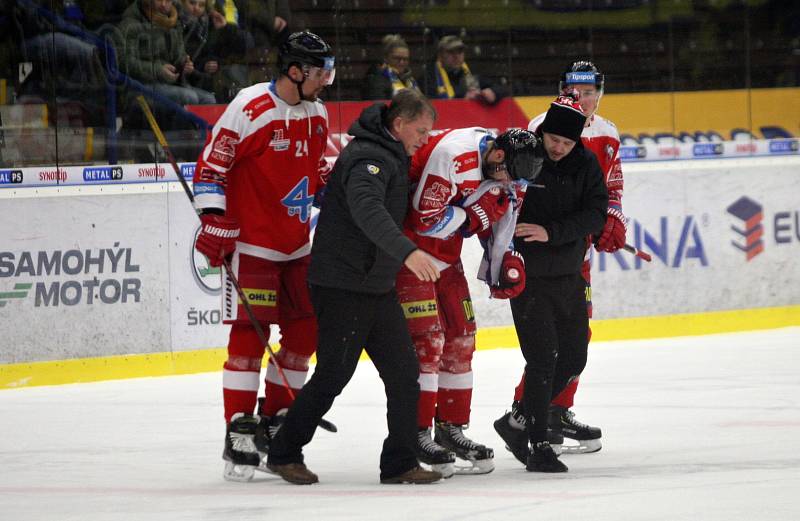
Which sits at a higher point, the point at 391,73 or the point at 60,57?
the point at 60,57

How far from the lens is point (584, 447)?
5480mm

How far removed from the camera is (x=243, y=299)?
4961 mm

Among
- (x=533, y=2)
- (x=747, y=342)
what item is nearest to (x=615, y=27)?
(x=533, y=2)

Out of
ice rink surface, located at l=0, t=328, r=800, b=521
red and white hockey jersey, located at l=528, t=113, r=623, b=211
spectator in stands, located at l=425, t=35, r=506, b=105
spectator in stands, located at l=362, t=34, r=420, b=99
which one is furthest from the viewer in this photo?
spectator in stands, located at l=425, t=35, r=506, b=105

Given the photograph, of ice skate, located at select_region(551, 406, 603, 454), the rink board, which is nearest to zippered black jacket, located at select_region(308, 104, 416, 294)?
ice skate, located at select_region(551, 406, 603, 454)

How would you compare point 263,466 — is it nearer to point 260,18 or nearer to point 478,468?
point 478,468

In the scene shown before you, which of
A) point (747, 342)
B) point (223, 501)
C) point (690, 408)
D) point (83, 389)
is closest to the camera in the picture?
point (223, 501)

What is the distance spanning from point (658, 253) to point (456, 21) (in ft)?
6.25

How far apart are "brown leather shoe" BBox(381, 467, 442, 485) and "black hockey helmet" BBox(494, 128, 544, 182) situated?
981 mm

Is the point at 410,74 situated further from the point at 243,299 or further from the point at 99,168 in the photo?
the point at 243,299

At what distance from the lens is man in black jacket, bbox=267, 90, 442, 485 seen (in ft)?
14.8

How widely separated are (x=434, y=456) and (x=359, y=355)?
1.79ft

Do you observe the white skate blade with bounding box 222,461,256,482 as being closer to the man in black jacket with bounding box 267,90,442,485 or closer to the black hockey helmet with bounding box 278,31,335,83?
the man in black jacket with bounding box 267,90,442,485

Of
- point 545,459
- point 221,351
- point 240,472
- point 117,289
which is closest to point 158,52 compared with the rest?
point 117,289
